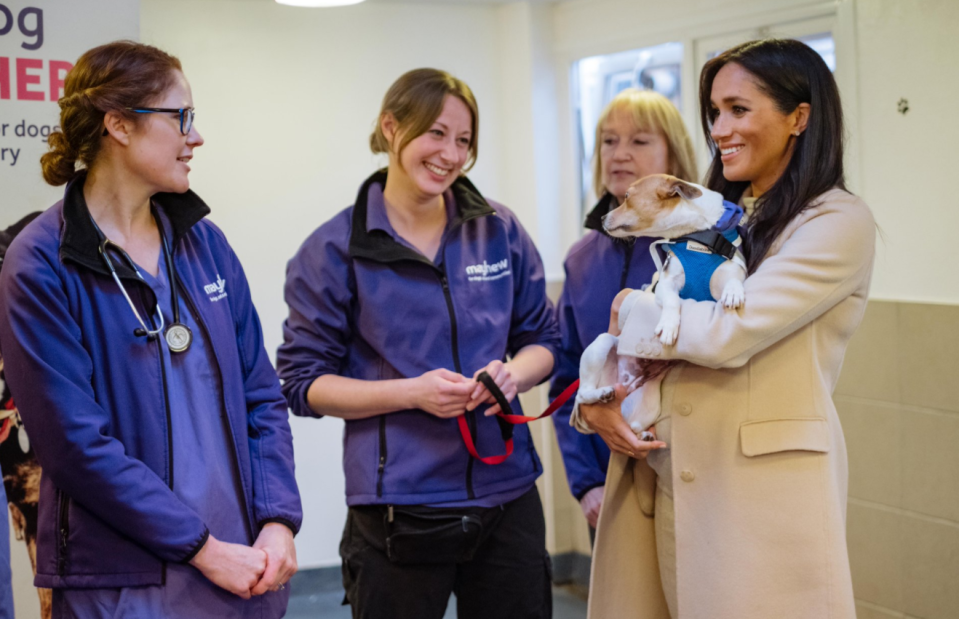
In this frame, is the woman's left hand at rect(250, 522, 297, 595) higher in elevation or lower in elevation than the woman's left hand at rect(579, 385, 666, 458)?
lower

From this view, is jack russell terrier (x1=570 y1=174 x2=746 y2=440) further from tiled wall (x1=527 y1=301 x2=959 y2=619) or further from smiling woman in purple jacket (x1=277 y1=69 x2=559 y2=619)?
tiled wall (x1=527 y1=301 x2=959 y2=619)

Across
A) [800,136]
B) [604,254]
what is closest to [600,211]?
[604,254]

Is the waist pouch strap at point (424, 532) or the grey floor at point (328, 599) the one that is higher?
the waist pouch strap at point (424, 532)

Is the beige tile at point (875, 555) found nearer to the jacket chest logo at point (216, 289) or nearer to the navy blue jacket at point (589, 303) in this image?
the navy blue jacket at point (589, 303)

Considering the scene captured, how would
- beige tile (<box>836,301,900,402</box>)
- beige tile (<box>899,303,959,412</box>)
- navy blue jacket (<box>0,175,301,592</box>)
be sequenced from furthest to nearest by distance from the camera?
beige tile (<box>836,301,900,402</box>) < beige tile (<box>899,303,959,412</box>) < navy blue jacket (<box>0,175,301,592</box>)

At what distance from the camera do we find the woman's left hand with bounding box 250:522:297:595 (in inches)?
68.9

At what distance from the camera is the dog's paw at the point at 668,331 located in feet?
5.58

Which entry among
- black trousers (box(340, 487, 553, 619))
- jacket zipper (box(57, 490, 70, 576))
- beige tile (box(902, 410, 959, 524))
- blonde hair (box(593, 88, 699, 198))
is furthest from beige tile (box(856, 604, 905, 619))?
jacket zipper (box(57, 490, 70, 576))

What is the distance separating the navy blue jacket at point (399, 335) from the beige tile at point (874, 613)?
1.55m

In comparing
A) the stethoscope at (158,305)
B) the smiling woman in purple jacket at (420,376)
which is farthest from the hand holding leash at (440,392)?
the stethoscope at (158,305)

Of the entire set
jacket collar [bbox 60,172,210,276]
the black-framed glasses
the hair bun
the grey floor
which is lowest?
the grey floor

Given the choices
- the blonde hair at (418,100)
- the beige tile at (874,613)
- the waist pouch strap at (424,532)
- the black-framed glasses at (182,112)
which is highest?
the blonde hair at (418,100)

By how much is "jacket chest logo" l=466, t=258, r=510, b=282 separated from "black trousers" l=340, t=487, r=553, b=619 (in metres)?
0.58

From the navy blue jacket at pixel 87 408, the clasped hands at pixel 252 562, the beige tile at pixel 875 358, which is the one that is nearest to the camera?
the navy blue jacket at pixel 87 408
